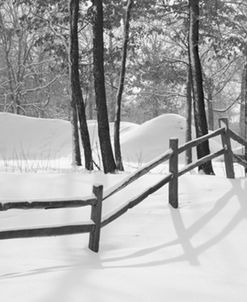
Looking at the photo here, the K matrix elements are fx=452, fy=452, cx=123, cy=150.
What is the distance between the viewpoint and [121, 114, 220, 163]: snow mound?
2269 centimetres

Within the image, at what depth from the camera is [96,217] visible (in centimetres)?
534

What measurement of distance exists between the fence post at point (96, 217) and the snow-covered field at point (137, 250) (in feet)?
0.42

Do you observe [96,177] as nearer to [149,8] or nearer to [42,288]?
[42,288]

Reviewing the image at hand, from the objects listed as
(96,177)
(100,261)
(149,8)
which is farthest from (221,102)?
(100,261)

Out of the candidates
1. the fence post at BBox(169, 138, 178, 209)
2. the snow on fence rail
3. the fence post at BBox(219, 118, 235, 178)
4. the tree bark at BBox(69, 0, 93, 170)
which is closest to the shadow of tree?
the fence post at BBox(169, 138, 178, 209)

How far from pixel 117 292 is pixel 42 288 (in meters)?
0.67

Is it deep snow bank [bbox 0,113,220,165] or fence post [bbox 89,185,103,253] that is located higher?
fence post [bbox 89,185,103,253]

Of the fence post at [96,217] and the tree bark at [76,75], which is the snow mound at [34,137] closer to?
the tree bark at [76,75]

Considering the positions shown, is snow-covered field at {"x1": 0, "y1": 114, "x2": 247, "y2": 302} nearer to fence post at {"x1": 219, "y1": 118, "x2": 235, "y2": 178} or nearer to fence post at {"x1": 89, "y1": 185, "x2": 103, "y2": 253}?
fence post at {"x1": 89, "y1": 185, "x2": 103, "y2": 253}

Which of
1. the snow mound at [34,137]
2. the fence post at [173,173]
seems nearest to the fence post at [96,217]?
the fence post at [173,173]

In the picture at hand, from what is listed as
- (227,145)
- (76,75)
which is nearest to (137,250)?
(227,145)

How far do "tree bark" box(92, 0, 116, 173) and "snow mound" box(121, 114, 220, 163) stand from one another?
8.79 metres

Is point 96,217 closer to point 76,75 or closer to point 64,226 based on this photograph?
point 64,226

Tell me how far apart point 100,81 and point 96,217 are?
300 inches
